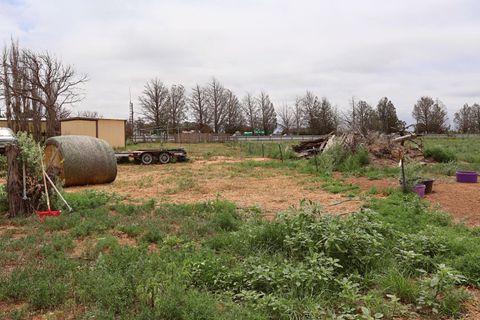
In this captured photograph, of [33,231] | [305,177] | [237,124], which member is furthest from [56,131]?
[237,124]

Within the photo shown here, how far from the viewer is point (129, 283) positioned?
400 cm

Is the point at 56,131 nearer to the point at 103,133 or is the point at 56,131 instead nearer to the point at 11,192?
the point at 103,133

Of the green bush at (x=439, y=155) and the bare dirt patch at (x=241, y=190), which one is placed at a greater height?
the green bush at (x=439, y=155)

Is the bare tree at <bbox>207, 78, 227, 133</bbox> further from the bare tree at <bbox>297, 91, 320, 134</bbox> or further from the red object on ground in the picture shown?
the red object on ground

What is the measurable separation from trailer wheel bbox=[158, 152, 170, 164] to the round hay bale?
9.23 m

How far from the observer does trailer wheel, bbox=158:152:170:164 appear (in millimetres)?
22141

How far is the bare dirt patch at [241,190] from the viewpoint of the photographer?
366 inches

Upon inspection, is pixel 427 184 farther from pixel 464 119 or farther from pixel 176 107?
pixel 464 119

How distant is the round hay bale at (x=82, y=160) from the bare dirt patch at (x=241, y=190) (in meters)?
0.34

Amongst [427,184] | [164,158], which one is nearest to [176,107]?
[164,158]

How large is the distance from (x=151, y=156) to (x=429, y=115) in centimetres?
6454

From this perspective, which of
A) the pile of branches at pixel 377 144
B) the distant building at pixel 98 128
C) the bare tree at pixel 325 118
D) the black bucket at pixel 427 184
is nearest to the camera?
the black bucket at pixel 427 184

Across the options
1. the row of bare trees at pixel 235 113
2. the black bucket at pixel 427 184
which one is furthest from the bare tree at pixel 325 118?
the black bucket at pixel 427 184

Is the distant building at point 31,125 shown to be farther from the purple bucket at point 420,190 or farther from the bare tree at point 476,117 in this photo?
the bare tree at point 476,117
